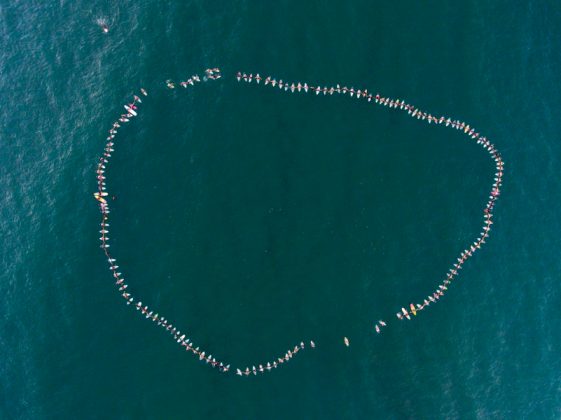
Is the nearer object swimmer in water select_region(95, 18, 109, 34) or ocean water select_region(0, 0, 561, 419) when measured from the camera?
ocean water select_region(0, 0, 561, 419)

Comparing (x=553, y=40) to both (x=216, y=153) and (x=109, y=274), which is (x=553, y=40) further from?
(x=109, y=274)

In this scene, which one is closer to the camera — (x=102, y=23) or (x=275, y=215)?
(x=275, y=215)

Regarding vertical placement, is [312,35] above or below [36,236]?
above

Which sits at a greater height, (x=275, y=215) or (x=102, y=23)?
(x=102, y=23)

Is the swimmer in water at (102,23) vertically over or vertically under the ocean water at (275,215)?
over

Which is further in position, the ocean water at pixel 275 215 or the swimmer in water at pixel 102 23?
the swimmer in water at pixel 102 23

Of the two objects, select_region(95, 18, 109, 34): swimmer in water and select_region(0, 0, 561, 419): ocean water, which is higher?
select_region(95, 18, 109, 34): swimmer in water

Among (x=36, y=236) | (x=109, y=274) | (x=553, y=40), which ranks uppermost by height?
(x=553, y=40)

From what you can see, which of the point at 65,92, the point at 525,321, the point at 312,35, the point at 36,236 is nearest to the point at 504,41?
the point at 312,35
